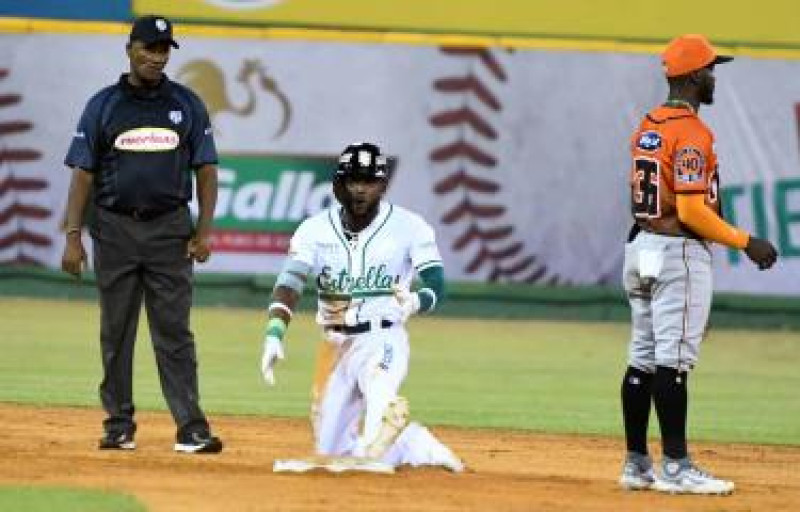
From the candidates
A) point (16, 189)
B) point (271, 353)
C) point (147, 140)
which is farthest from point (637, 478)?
point (16, 189)

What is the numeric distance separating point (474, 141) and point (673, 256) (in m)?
11.6

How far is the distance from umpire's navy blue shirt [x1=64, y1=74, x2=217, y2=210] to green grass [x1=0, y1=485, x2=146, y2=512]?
82.1 inches

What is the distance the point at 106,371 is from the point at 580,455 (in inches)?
107

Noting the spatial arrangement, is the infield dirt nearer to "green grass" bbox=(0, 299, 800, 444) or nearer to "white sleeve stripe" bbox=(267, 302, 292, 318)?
"white sleeve stripe" bbox=(267, 302, 292, 318)

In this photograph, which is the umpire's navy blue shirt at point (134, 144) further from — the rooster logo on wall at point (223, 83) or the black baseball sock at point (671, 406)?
the rooster logo on wall at point (223, 83)

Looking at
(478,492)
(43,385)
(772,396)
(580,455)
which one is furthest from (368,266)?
(772,396)

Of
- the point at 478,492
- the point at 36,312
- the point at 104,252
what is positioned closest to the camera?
the point at 478,492

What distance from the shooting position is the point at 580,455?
1315 cm

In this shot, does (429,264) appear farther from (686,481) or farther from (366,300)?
(686,481)

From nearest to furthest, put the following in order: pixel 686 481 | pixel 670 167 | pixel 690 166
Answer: pixel 690 166
pixel 670 167
pixel 686 481

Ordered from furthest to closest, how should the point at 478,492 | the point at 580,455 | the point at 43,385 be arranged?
the point at 43,385
the point at 580,455
the point at 478,492

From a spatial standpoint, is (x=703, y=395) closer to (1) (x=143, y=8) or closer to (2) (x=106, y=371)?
(2) (x=106, y=371)

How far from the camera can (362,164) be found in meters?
11.3

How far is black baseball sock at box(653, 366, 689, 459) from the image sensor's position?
1093 cm
